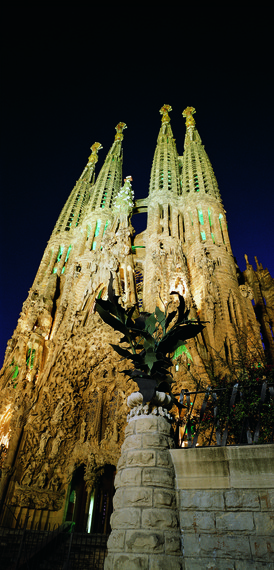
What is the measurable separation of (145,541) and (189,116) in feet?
151

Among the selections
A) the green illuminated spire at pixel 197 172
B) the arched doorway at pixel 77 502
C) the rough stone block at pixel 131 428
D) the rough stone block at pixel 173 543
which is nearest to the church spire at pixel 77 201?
the green illuminated spire at pixel 197 172

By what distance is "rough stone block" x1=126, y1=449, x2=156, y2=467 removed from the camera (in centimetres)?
473

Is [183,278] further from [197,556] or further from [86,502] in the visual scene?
[197,556]

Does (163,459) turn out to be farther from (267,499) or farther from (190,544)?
(267,499)

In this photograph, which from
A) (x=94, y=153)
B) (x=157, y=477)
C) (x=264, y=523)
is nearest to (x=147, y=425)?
(x=157, y=477)

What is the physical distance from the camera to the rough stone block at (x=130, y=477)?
4598 millimetres

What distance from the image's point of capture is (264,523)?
157 inches

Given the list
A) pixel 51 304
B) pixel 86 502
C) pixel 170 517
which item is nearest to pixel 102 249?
pixel 51 304

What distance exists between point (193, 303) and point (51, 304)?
11.7 meters

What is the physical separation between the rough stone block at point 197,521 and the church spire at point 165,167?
3012 centimetres

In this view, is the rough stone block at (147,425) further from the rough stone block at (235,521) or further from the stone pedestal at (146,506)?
the rough stone block at (235,521)

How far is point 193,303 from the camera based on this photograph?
22297 millimetres

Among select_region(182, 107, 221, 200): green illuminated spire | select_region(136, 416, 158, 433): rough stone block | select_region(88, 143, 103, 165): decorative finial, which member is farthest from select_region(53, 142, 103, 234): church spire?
select_region(136, 416, 158, 433): rough stone block

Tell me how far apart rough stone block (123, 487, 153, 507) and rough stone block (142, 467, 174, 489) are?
0.35ft
